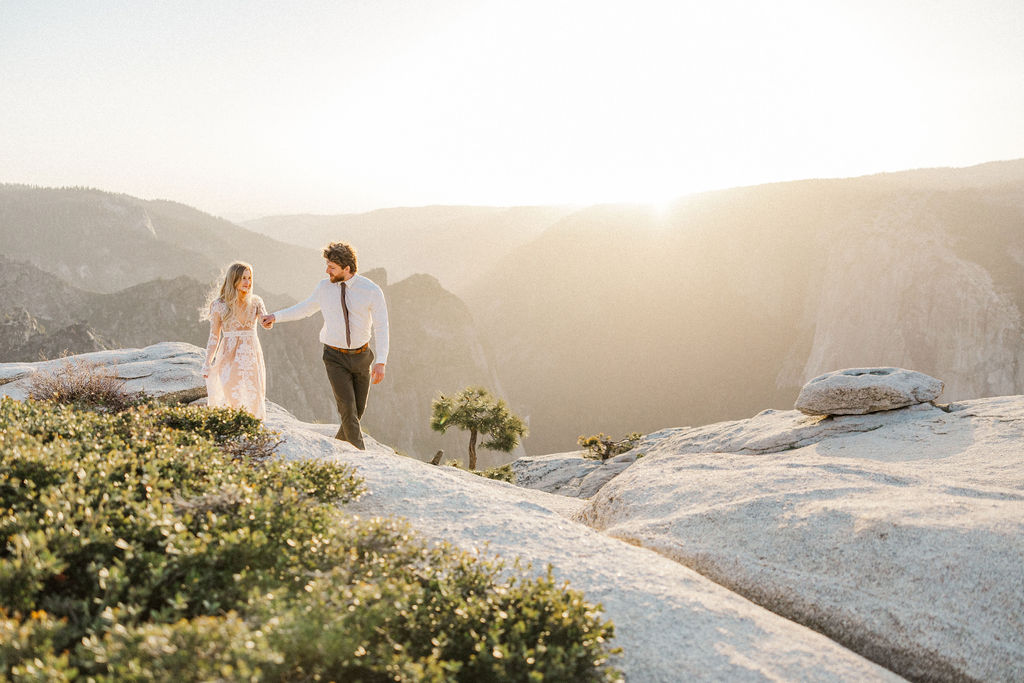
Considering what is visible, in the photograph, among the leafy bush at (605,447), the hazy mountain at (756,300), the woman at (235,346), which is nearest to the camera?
the woman at (235,346)

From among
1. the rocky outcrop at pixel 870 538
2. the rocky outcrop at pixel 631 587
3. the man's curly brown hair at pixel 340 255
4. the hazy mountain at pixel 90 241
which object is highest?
the hazy mountain at pixel 90 241

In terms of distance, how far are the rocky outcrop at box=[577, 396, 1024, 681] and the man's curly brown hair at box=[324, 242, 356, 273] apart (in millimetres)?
5054

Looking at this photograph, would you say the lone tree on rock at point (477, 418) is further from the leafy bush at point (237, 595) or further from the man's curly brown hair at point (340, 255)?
the leafy bush at point (237, 595)

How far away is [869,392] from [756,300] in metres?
53.8

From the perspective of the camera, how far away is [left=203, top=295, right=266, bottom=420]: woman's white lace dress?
319 inches

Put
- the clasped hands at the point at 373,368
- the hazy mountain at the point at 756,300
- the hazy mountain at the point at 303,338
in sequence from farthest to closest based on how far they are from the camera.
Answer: the hazy mountain at the point at 303,338
the hazy mountain at the point at 756,300
the clasped hands at the point at 373,368

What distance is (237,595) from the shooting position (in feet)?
9.37

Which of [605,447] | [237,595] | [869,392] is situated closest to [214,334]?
[237,595]

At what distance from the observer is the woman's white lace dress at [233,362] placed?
26.6 ft

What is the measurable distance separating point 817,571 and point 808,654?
1565 mm

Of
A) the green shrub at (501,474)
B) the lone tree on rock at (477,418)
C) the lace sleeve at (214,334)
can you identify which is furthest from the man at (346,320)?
the lone tree on rock at (477,418)

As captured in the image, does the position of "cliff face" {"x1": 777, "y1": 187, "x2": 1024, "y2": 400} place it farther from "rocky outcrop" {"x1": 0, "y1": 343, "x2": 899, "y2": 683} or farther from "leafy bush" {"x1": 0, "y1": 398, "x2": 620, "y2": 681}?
"leafy bush" {"x1": 0, "y1": 398, "x2": 620, "y2": 681}

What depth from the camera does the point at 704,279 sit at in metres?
64.4

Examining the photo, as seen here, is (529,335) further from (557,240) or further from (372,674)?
(372,674)
